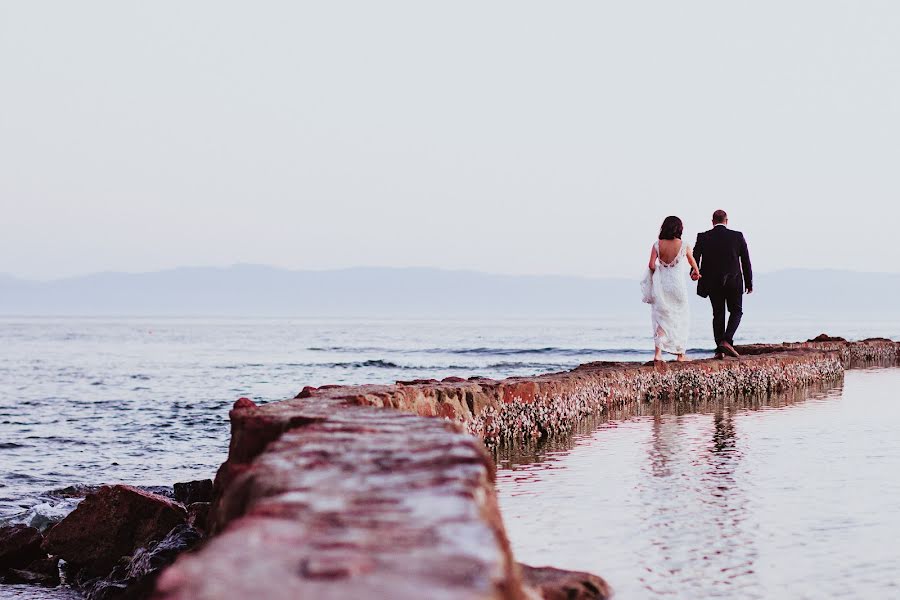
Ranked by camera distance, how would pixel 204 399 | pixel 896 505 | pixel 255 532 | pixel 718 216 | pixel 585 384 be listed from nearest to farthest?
pixel 255 532 < pixel 896 505 < pixel 585 384 < pixel 718 216 < pixel 204 399

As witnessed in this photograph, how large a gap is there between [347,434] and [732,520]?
2.72 metres

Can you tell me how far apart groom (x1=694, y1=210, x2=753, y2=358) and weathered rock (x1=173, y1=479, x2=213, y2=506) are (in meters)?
8.13

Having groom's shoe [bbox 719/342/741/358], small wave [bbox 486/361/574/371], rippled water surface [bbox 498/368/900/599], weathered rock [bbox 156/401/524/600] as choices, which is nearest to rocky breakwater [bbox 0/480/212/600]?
rippled water surface [bbox 498/368/900/599]

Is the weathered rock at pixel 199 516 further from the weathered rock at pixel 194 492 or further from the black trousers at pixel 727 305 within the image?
the black trousers at pixel 727 305

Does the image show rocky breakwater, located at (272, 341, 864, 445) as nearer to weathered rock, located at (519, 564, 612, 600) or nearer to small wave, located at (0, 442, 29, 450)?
weathered rock, located at (519, 564, 612, 600)

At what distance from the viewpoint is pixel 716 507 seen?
17.1ft

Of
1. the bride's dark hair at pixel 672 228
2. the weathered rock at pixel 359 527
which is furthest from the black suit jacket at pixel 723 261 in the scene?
the weathered rock at pixel 359 527

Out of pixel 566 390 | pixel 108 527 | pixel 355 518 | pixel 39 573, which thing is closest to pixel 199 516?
pixel 108 527

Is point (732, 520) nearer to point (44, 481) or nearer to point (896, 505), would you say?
point (896, 505)

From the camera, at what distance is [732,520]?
4.91 metres

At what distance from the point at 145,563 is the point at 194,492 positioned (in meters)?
2.16

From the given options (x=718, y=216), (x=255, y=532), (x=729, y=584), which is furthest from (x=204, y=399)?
(x=255, y=532)

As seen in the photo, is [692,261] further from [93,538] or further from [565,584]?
[565,584]

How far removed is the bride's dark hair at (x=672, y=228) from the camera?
37.8 feet
